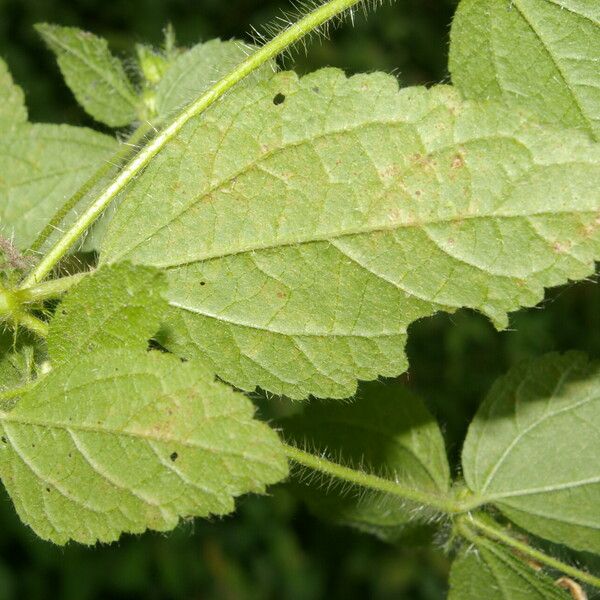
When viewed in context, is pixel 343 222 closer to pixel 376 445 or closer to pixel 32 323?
pixel 32 323

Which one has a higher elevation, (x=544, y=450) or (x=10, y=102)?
(x=10, y=102)

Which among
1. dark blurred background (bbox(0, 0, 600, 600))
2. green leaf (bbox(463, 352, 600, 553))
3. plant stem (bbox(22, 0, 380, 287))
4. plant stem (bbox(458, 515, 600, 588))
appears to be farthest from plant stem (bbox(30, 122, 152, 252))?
dark blurred background (bbox(0, 0, 600, 600))

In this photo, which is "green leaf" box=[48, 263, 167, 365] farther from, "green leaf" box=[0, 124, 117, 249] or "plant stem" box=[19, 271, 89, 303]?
"green leaf" box=[0, 124, 117, 249]

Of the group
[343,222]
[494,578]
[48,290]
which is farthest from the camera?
[494,578]

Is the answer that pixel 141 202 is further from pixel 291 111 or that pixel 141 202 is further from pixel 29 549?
pixel 29 549

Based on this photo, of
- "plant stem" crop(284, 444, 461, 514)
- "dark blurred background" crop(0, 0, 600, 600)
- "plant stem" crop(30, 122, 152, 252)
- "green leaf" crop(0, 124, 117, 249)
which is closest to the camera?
"plant stem" crop(284, 444, 461, 514)

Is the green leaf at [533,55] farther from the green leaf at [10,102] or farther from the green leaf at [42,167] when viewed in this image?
the green leaf at [10,102]

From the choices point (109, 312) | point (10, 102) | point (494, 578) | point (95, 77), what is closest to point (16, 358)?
point (109, 312)
